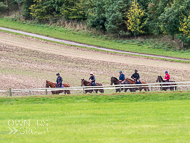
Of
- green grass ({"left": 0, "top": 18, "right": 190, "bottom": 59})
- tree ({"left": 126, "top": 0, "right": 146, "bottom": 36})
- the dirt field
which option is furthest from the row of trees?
the dirt field

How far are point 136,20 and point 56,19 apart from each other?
19.0 metres

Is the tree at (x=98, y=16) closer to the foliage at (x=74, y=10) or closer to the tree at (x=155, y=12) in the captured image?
the foliage at (x=74, y=10)

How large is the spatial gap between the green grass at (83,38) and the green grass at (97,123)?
26867 millimetres

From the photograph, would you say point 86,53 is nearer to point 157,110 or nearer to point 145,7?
point 145,7

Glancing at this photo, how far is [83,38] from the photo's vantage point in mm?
54219

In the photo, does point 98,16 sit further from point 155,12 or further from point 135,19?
point 155,12

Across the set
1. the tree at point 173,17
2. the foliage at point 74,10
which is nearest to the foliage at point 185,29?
the tree at point 173,17

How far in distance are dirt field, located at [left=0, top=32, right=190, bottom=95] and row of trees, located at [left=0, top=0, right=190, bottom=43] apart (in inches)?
397

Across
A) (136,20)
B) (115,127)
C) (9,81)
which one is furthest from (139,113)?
(136,20)

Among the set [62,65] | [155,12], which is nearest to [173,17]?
[155,12]

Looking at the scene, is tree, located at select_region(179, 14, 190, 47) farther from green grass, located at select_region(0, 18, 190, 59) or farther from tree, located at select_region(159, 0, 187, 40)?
green grass, located at select_region(0, 18, 190, 59)

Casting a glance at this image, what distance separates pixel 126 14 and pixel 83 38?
904 cm

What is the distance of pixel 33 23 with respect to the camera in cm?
6419

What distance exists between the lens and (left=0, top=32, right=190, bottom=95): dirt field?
1281 inches
